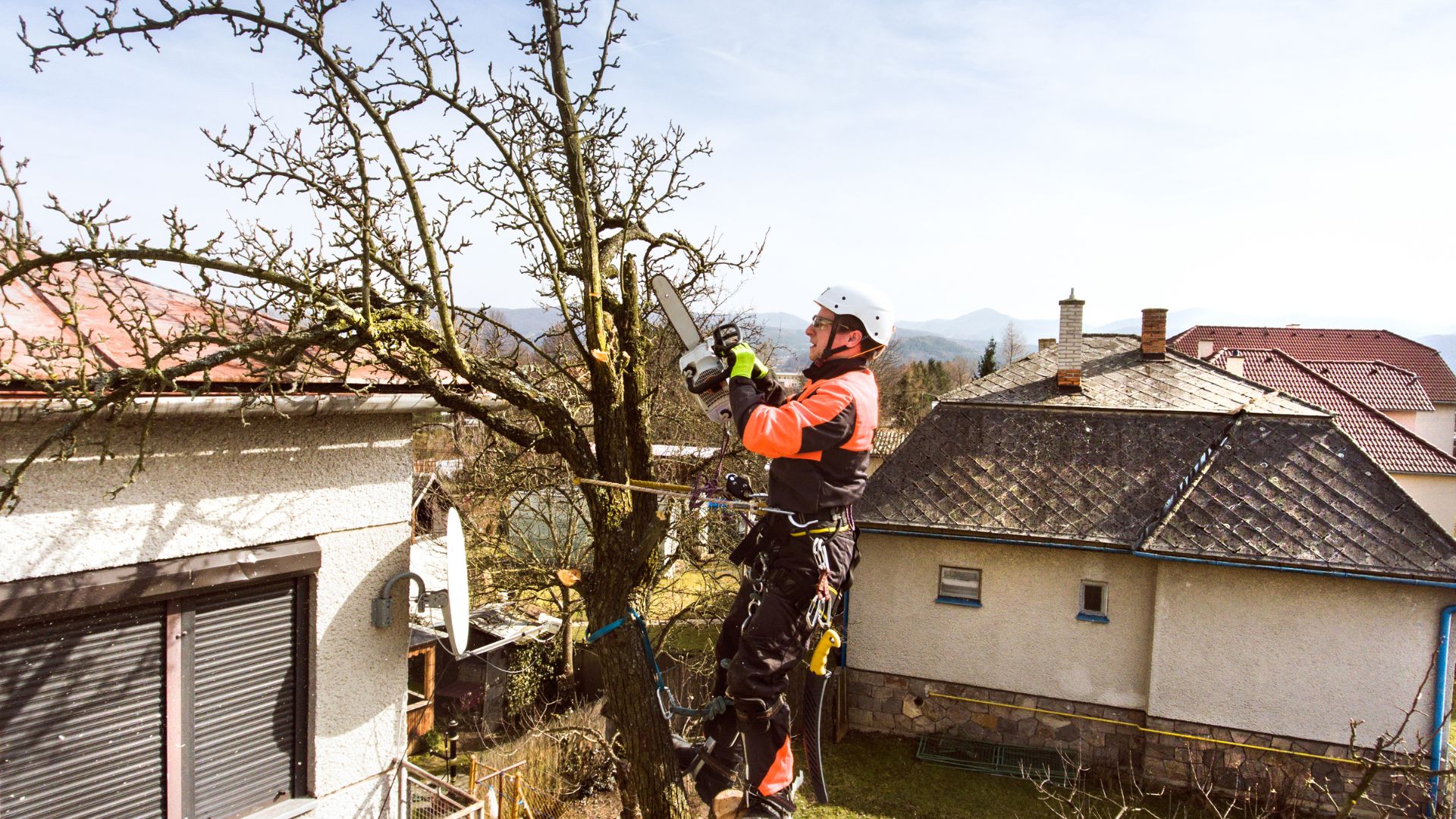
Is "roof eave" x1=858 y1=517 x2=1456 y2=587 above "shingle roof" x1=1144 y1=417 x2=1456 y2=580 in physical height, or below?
below

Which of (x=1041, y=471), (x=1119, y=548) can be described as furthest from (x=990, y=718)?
(x=1041, y=471)

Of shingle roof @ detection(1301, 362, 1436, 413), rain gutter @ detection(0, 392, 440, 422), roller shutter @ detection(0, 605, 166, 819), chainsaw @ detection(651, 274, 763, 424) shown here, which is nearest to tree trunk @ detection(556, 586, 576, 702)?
rain gutter @ detection(0, 392, 440, 422)

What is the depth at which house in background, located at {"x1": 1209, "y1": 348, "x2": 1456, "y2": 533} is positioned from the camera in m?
25.1

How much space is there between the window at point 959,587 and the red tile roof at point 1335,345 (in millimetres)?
33269

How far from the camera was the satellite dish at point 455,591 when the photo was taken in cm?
556

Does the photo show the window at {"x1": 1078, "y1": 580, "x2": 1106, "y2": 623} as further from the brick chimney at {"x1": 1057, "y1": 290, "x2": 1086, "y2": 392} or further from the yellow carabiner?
the yellow carabiner

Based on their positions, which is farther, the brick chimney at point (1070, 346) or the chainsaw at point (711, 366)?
the brick chimney at point (1070, 346)

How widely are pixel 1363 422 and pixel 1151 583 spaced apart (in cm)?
1871

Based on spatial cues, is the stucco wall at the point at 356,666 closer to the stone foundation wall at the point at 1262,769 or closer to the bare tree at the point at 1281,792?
the bare tree at the point at 1281,792

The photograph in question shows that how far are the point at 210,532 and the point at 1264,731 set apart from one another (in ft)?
45.1

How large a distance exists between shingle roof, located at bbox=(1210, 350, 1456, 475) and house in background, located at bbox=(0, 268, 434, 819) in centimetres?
2512

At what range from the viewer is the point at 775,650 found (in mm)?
4867

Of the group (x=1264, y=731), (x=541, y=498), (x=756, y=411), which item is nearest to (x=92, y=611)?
(x=756, y=411)

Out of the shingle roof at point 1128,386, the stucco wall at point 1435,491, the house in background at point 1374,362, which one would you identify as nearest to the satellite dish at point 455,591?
the shingle roof at point 1128,386
